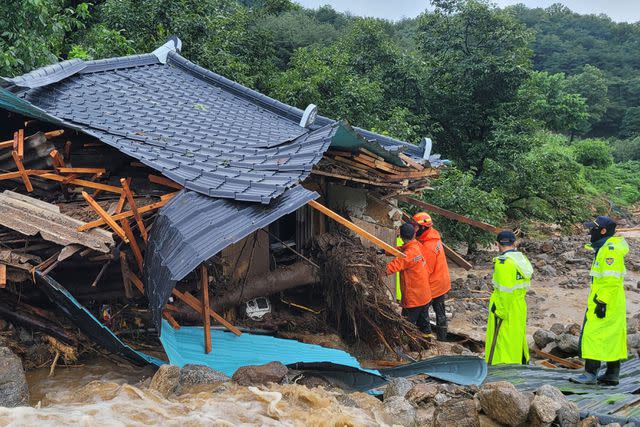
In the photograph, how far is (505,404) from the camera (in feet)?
13.2

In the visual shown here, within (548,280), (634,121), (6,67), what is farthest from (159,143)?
(634,121)

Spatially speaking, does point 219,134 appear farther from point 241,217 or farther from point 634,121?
point 634,121

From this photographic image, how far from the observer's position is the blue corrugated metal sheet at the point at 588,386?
4570 millimetres

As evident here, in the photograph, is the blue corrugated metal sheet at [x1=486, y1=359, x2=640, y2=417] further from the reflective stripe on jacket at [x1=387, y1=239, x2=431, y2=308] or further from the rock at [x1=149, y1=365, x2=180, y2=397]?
the rock at [x1=149, y1=365, x2=180, y2=397]

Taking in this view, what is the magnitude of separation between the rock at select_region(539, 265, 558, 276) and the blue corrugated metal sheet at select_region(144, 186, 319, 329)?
11.8 m

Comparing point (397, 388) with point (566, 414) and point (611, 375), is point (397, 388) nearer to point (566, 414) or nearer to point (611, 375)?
point (566, 414)

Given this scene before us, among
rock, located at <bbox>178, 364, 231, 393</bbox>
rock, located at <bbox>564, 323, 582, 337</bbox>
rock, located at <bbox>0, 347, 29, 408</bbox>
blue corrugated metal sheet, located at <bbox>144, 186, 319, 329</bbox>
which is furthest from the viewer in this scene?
rock, located at <bbox>564, 323, 582, 337</bbox>

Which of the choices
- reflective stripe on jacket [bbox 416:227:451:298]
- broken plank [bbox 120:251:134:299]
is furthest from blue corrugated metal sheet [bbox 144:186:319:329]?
reflective stripe on jacket [bbox 416:227:451:298]

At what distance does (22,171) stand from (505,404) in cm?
489

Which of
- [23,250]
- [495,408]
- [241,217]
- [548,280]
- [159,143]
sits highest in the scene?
[159,143]

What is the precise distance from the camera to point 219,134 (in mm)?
7363

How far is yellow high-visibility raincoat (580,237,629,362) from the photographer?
18.2ft

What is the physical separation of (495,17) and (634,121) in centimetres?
3333

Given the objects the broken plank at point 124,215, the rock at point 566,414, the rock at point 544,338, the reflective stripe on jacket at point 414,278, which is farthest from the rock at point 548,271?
the broken plank at point 124,215
